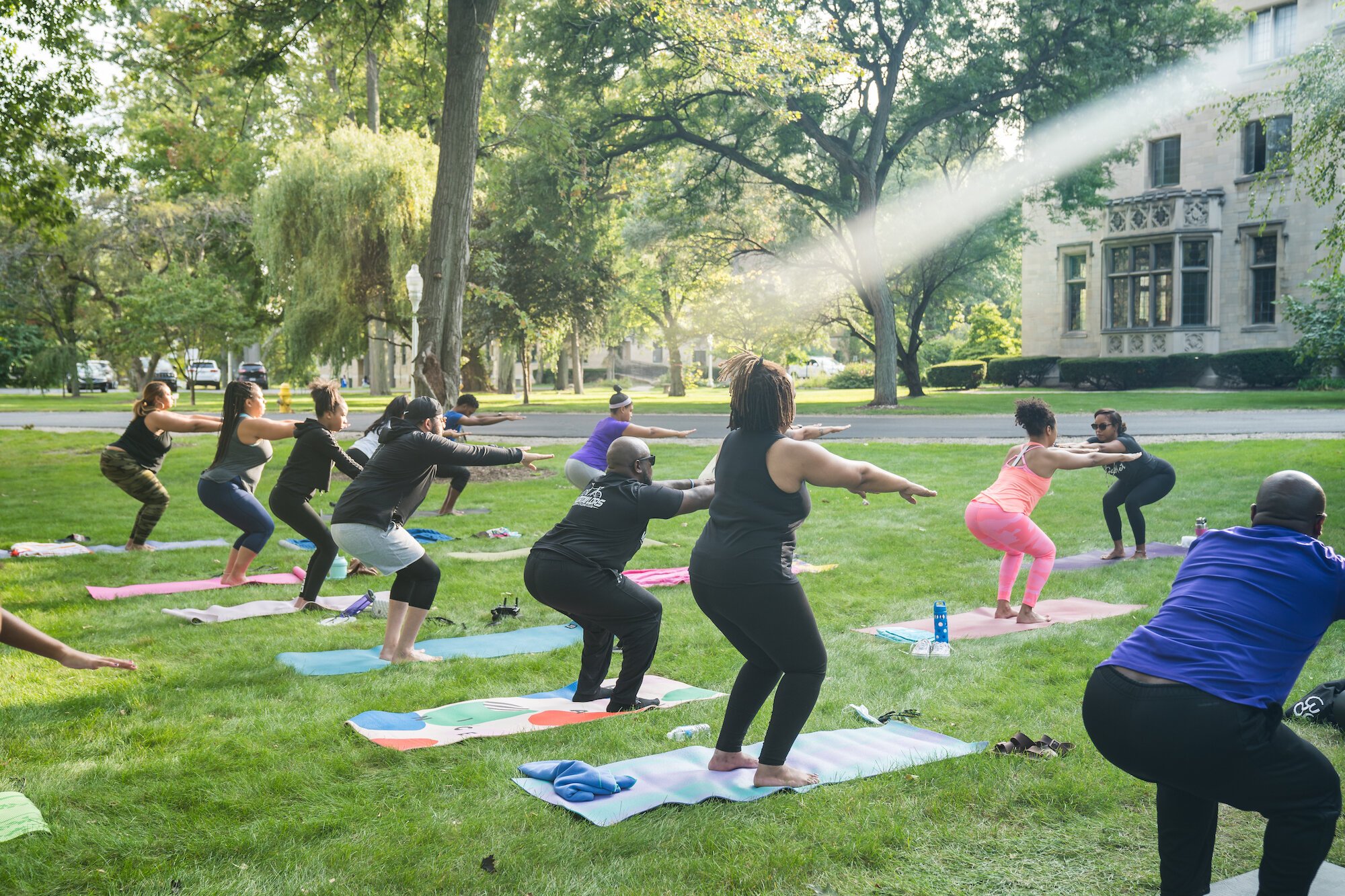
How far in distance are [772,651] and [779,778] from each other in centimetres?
69

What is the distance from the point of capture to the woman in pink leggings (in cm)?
841

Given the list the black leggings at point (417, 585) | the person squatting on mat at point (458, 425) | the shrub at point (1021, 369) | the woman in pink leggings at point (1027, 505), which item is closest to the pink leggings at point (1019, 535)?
the woman in pink leggings at point (1027, 505)

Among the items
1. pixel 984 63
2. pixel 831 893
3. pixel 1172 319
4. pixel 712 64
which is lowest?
pixel 831 893

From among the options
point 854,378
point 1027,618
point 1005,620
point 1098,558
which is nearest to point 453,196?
point 1098,558

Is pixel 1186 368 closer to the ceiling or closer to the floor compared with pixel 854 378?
closer to the ceiling

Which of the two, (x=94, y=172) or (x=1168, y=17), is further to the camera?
(x=1168, y=17)

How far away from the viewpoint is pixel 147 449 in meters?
11.7

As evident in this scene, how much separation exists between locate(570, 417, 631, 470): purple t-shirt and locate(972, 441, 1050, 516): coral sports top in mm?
3485

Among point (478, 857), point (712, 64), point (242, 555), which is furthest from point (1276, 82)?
point (478, 857)

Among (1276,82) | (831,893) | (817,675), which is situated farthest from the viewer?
(1276,82)

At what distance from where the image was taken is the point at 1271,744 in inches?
134

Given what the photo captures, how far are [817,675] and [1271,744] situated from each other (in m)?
1.91

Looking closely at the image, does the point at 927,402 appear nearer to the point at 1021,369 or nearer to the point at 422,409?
the point at 1021,369

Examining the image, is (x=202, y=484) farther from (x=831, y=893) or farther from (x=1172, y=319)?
(x=1172, y=319)
